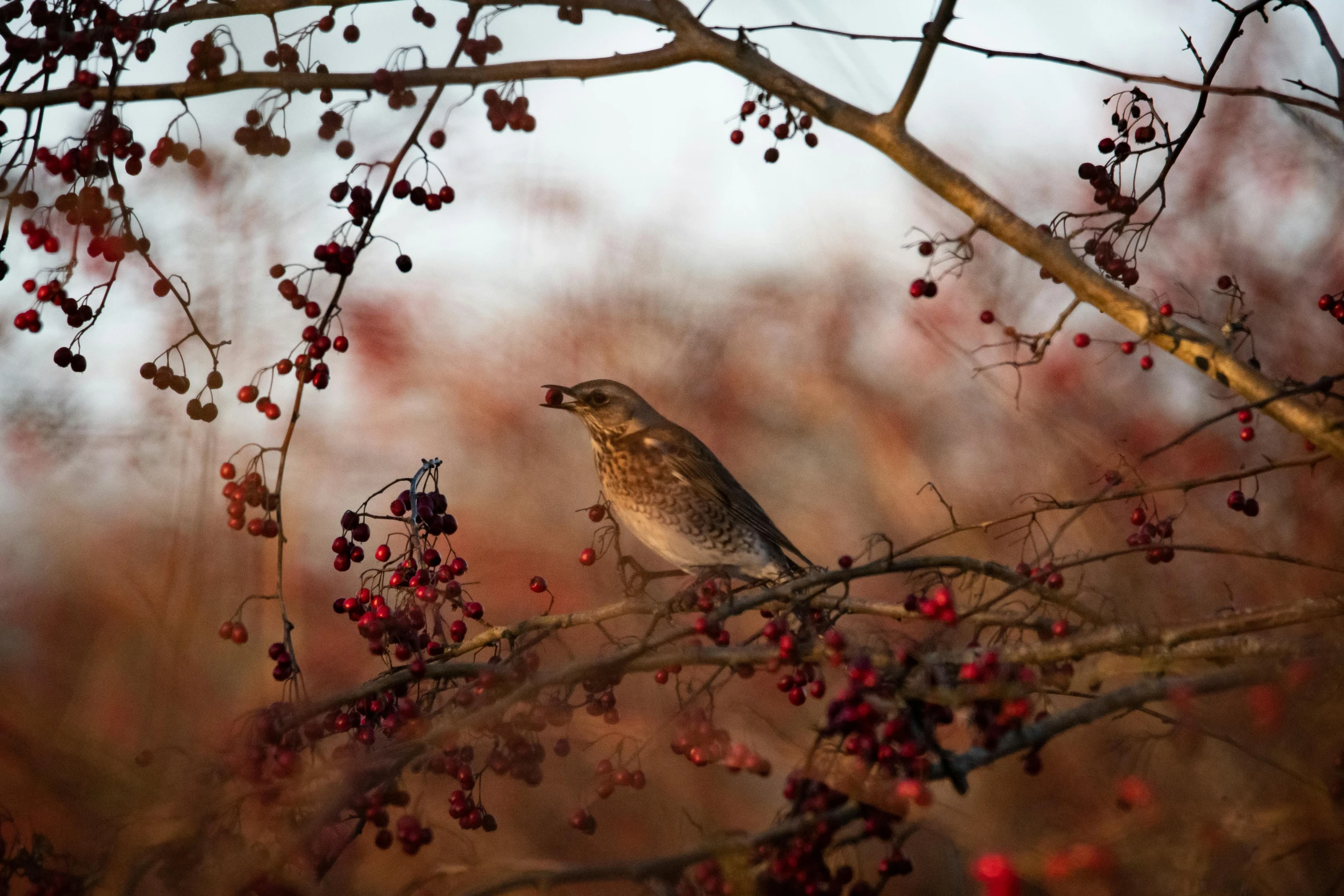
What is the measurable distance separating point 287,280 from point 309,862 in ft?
4.59

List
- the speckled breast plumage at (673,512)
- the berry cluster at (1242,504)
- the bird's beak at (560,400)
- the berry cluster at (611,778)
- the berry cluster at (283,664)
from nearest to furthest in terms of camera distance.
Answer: the berry cluster at (611,778)
the berry cluster at (283,664)
the berry cluster at (1242,504)
the bird's beak at (560,400)
the speckled breast plumage at (673,512)

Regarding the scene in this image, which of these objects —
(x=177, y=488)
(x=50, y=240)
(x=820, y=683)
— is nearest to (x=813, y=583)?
(x=820, y=683)

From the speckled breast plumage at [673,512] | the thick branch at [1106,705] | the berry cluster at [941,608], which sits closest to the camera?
the thick branch at [1106,705]

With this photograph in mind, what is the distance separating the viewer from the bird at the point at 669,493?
16.2 feet

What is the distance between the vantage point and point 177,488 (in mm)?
4535

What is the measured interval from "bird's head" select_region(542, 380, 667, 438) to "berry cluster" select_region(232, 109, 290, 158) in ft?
7.72

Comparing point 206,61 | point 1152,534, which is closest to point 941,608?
point 1152,534

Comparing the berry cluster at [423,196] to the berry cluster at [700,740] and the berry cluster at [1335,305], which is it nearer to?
the berry cluster at [700,740]

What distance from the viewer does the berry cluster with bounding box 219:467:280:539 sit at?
8.24ft

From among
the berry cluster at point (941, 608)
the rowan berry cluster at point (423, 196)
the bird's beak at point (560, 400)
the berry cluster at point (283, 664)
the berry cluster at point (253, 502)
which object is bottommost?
the berry cluster at point (283, 664)

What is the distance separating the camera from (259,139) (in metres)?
2.64

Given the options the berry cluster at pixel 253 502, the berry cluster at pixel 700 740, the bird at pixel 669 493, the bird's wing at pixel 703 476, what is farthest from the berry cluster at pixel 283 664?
the bird's wing at pixel 703 476

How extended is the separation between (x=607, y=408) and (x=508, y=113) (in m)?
2.39

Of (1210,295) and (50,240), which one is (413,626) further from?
(1210,295)
